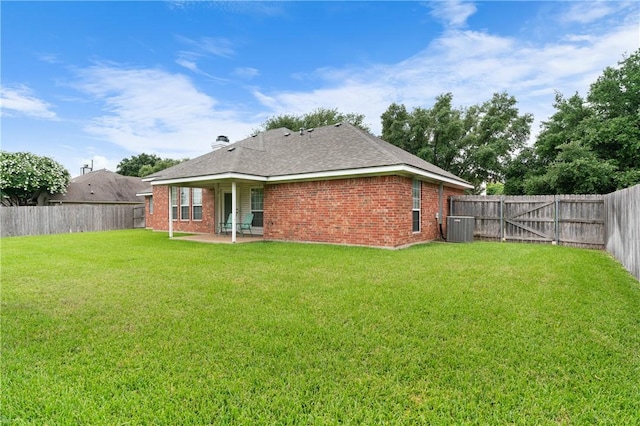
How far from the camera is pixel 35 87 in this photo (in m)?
11.9

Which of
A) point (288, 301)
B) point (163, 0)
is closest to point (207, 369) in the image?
point (288, 301)

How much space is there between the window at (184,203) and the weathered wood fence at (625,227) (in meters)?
16.7

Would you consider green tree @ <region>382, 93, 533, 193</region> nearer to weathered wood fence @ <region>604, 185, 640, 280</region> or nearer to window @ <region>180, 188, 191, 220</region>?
weathered wood fence @ <region>604, 185, 640, 280</region>

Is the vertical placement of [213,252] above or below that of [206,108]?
below

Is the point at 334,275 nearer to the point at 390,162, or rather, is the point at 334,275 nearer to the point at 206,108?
the point at 390,162

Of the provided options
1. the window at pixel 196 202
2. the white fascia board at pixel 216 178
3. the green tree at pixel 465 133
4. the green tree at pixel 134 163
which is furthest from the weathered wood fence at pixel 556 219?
the green tree at pixel 134 163

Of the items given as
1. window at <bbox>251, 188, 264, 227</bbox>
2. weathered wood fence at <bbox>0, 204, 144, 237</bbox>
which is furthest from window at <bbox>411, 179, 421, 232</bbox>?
weathered wood fence at <bbox>0, 204, 144, 237</bbox>

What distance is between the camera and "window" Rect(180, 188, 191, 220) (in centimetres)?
1734

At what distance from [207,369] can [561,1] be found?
44.5 feet

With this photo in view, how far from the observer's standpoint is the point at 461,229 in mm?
12344

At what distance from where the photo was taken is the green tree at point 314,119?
30.8m

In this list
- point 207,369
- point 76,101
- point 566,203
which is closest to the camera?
point 207,369

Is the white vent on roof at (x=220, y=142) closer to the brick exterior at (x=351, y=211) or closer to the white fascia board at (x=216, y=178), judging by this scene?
the white fascia board at (x=216, y=178)

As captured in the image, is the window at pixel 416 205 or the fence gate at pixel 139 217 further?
the fence gate at pixel 139 217
